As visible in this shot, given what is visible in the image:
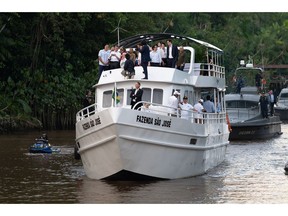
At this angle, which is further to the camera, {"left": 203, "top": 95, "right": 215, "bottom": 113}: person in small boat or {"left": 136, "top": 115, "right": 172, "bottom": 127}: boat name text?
{"left": 203, "top": 95, "right": 215, "bottom": 113}: person in small boat

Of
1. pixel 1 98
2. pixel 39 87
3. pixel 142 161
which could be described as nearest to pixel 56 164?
pixel 142 161

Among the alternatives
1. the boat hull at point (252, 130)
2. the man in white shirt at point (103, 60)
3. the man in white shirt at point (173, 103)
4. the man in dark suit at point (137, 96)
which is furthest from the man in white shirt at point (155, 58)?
the boat hull at point (252, 130)

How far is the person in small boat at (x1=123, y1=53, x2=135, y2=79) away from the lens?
31.3m

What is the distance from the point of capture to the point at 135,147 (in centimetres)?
2883

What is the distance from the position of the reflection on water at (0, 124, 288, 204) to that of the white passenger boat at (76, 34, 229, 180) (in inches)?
16.6

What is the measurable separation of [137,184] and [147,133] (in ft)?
4.97

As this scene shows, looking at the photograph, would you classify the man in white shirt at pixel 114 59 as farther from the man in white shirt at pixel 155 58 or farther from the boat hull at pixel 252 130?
the boat hull at pixel 252 130

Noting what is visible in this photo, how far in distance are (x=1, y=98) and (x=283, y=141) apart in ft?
51.1

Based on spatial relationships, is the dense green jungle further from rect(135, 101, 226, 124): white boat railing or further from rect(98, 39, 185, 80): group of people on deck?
rect(135, 101, 226, 124): white boat railing

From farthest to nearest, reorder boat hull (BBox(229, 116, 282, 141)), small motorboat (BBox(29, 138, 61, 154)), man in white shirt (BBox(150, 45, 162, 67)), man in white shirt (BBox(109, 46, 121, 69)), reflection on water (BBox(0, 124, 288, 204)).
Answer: boat hull (BBox(229, 116, 282, 141)), small motorboat (BBox(29, 138, 61, 154)), man in white shirt (BBox(109, 46, 121, 69)), man in white shirt (BBox(150, 45, 162, 67)), reflection on water (BBox(0, 124, 288, 204))

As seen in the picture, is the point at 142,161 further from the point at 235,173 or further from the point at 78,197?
the point at 235,173

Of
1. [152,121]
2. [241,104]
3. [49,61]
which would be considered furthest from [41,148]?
[49,61]

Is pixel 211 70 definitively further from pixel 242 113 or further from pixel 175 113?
pixel 242 113

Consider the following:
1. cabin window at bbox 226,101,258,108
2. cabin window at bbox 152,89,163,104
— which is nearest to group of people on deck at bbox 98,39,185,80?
cabin window at bbox 152,89,163,104
